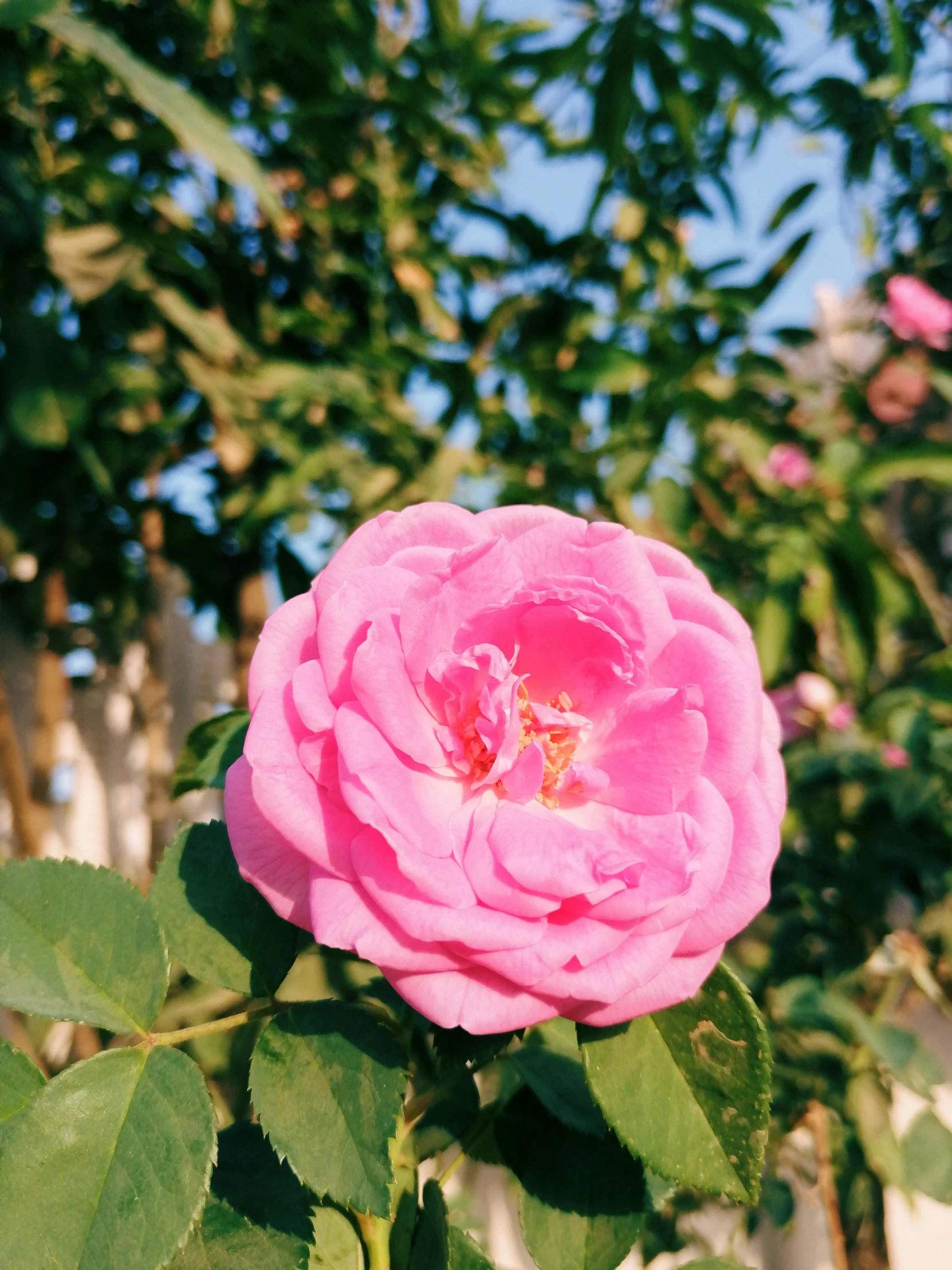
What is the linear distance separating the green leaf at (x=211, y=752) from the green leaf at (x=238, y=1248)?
0.56 ft

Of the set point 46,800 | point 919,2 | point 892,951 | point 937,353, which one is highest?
point 919,2

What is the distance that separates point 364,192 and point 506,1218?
→ 5.75 ft

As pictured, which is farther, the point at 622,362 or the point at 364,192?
the point at 364,192

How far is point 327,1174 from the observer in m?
0.30

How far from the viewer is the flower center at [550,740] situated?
0.37 meters

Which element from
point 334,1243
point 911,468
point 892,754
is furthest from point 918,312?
point 334,1243

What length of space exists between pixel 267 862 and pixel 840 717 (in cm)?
130

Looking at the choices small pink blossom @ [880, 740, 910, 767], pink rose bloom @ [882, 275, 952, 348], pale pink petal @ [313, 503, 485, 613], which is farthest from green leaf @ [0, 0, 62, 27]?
pink rose bloom @ [882, 275, 952, 348]

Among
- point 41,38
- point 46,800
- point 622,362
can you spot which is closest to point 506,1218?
point 46,800

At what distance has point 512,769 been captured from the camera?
1.18 feet

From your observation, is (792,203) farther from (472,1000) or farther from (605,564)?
(472,1000)

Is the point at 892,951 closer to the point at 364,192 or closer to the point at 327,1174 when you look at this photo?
the point at 327,1174

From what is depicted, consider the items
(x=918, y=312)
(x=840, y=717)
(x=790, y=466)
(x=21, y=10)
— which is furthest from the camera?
(x=918, y=312)

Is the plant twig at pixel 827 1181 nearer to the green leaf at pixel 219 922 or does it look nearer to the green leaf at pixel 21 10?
the green leaf at pixel 219 922
